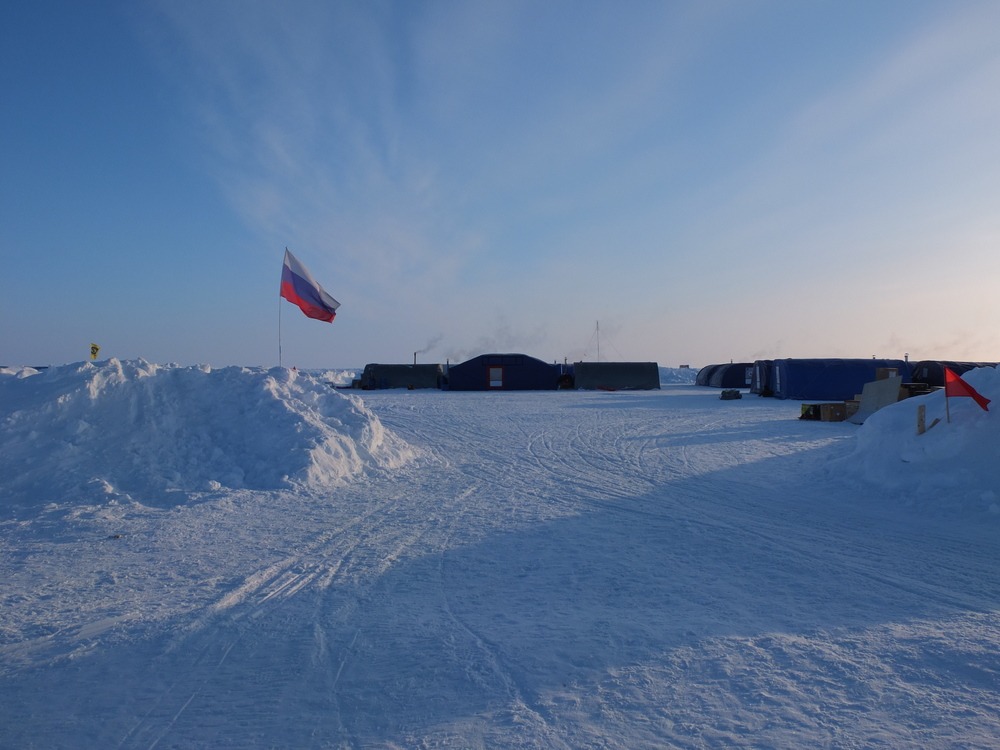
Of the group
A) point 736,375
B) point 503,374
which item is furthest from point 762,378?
point 503,374

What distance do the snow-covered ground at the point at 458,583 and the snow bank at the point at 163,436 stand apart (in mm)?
52

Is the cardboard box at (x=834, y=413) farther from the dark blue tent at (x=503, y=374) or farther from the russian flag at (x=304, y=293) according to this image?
the dark blue tent at (x=503, y=374)

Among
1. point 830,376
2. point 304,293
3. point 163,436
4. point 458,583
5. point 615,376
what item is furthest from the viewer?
point 615,376

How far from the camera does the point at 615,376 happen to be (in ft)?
149

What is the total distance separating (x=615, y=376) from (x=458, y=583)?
131 feet

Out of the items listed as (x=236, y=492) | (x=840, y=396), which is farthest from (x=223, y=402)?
(x=840, y=396)

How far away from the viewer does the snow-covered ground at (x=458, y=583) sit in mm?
4008

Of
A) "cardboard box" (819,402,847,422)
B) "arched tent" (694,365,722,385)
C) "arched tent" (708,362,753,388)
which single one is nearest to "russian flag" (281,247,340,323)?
"cardboard box" (819,402,847,422)

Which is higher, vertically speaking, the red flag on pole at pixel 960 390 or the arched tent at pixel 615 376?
the arched tent at pixel 615 376

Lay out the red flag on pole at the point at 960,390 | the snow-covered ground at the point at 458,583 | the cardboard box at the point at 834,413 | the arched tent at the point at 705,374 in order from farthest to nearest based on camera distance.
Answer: the arched tent at the point at 705,374
the cardboard box at the point at 834,413
the red flag on pole at the point at 960,390
the snow-covered ground at the point at 458,583

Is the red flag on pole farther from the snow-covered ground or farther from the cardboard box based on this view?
the cardboard box

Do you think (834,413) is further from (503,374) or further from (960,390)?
(503,374)

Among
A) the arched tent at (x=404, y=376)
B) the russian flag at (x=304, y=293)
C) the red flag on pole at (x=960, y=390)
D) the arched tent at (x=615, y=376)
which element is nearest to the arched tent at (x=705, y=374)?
the arched tent at (x=615, y=376)

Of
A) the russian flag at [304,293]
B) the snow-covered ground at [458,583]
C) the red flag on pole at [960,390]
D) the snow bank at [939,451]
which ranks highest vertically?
the russian flag at [304,293]
